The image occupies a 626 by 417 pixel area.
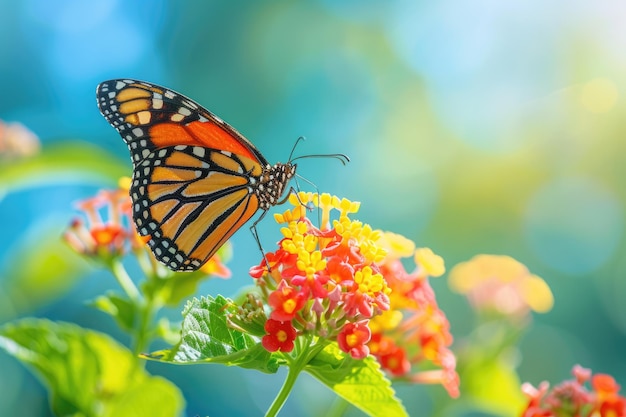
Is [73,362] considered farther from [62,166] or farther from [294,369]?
[62,166]

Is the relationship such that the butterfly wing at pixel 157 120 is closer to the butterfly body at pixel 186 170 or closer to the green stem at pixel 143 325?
the butterfly body at pixel 186 170

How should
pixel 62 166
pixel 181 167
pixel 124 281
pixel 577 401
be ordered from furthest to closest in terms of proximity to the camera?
pixel 62 166 < pixel 181 167 < pixel 124 281 < pixel 577 401

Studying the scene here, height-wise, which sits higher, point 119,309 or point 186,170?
point 186,170

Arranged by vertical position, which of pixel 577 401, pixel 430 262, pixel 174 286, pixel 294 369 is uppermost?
pixel 430 262

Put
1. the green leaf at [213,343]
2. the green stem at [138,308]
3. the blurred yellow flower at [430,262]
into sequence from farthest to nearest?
the green stem at [138,308]
the blurred yellow flower at [430,262]
the green leaf at [213,343]

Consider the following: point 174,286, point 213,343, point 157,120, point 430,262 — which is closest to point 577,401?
point 430,262

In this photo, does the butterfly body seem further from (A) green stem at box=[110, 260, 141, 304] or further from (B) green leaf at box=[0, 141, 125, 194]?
(B) green leaf at box=[0, 141, 125, 194]

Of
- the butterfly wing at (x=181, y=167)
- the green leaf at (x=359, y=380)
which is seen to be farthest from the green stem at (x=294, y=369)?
the butterfly wing at (x=181, y=167)

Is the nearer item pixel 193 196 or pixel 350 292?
pixel 350 292
